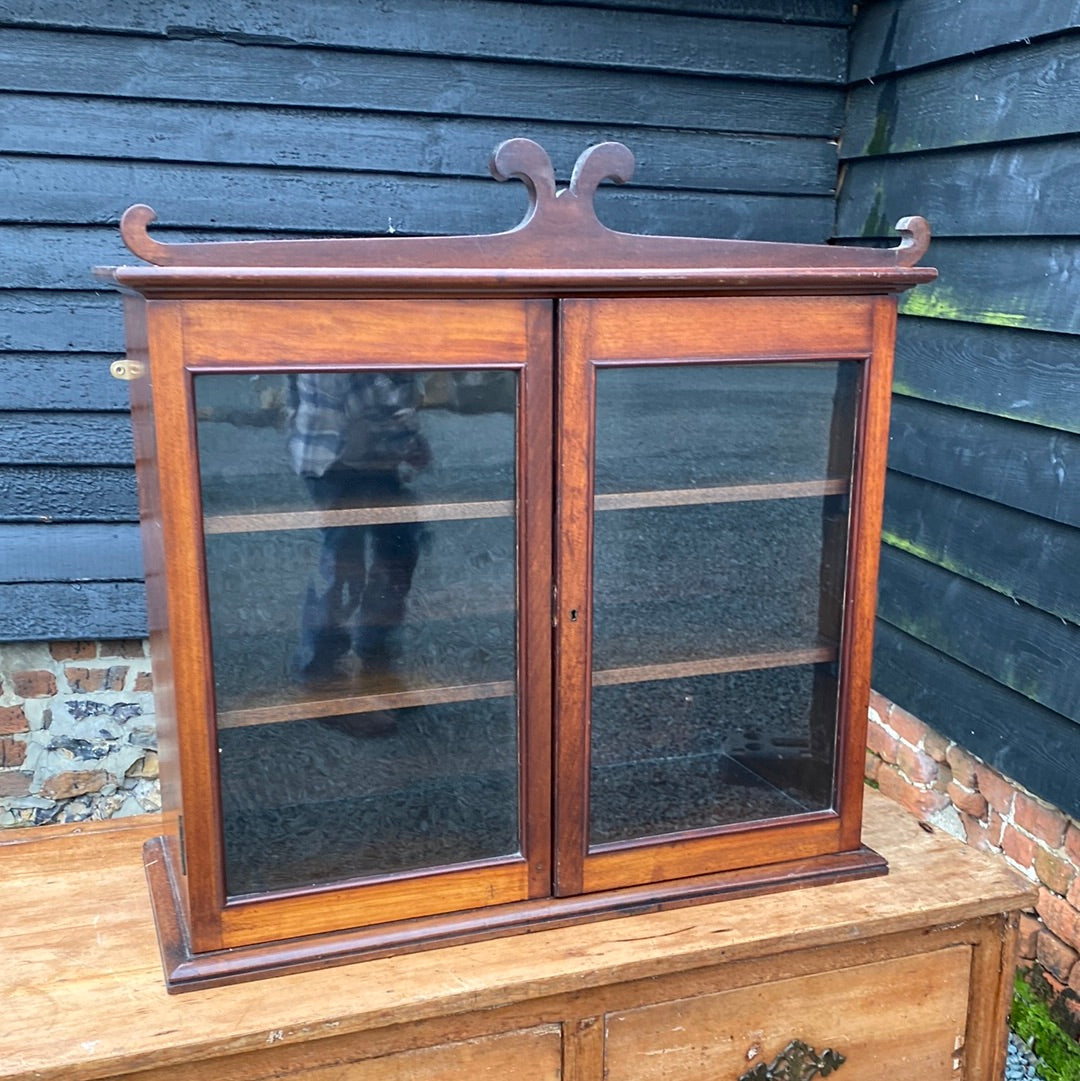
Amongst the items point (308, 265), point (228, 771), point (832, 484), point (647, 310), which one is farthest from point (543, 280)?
point (228, 771)

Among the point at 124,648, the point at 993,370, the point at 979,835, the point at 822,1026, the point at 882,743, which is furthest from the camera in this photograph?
the point at 882,743

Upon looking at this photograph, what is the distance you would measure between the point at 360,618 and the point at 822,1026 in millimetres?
980

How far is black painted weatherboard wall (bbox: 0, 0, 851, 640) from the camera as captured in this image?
232 centimetres

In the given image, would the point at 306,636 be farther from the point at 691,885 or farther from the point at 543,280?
the point at 691,885

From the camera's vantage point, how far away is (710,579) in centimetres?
164

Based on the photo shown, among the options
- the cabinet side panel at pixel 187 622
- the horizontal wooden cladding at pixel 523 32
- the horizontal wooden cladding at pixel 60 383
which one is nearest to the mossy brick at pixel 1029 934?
the cabinet side panel at pixel 187 622

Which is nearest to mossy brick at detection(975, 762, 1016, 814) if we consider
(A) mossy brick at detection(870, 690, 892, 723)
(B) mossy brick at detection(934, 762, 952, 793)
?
(B) mossy brick at detection(934, 762, 952, 793)

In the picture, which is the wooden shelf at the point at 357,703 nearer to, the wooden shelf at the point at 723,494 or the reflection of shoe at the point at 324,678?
the reflection of shoe at the point at 324,678

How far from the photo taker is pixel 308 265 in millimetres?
1298

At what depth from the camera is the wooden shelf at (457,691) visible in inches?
57.3

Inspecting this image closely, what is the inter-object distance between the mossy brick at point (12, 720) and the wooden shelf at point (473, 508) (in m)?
1.65

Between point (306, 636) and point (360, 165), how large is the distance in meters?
1.44

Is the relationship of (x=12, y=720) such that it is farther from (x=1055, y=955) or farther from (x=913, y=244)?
(x=1055, y=955)

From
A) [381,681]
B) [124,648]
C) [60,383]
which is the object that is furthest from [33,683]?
[381,681]
